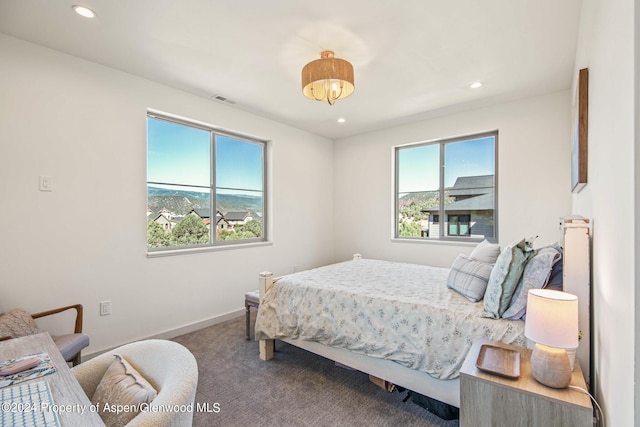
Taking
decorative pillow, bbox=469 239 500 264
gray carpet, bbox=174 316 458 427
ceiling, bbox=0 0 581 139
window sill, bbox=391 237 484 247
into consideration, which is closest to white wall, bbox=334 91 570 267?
window sill, bbox=391 237 484 247

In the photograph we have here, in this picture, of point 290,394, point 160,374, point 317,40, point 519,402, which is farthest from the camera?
point 317,40

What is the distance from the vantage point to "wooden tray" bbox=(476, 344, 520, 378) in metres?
1.28

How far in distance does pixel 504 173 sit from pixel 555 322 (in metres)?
2.92

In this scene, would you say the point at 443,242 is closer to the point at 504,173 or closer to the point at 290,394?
the point at 504,173

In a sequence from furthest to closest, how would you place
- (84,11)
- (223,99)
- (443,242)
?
(443,242) < (223,99) < (84,11)

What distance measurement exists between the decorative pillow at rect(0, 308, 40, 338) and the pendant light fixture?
2632 millimetres

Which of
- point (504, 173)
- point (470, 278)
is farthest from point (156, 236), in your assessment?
point (504, 173)

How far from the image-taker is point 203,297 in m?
3.40

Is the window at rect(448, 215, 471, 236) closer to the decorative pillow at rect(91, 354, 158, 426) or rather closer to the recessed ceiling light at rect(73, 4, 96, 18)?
the decorative pillow at rect(91, 354, 158, 426)

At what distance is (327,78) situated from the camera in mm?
2141

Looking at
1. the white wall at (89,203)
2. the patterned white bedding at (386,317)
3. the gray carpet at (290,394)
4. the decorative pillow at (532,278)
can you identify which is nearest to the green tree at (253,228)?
the white wall at (89,203)

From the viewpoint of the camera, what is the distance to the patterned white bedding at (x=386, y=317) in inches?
68.7

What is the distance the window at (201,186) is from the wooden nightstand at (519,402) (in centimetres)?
306

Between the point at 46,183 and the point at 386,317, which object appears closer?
the point at 386,317
